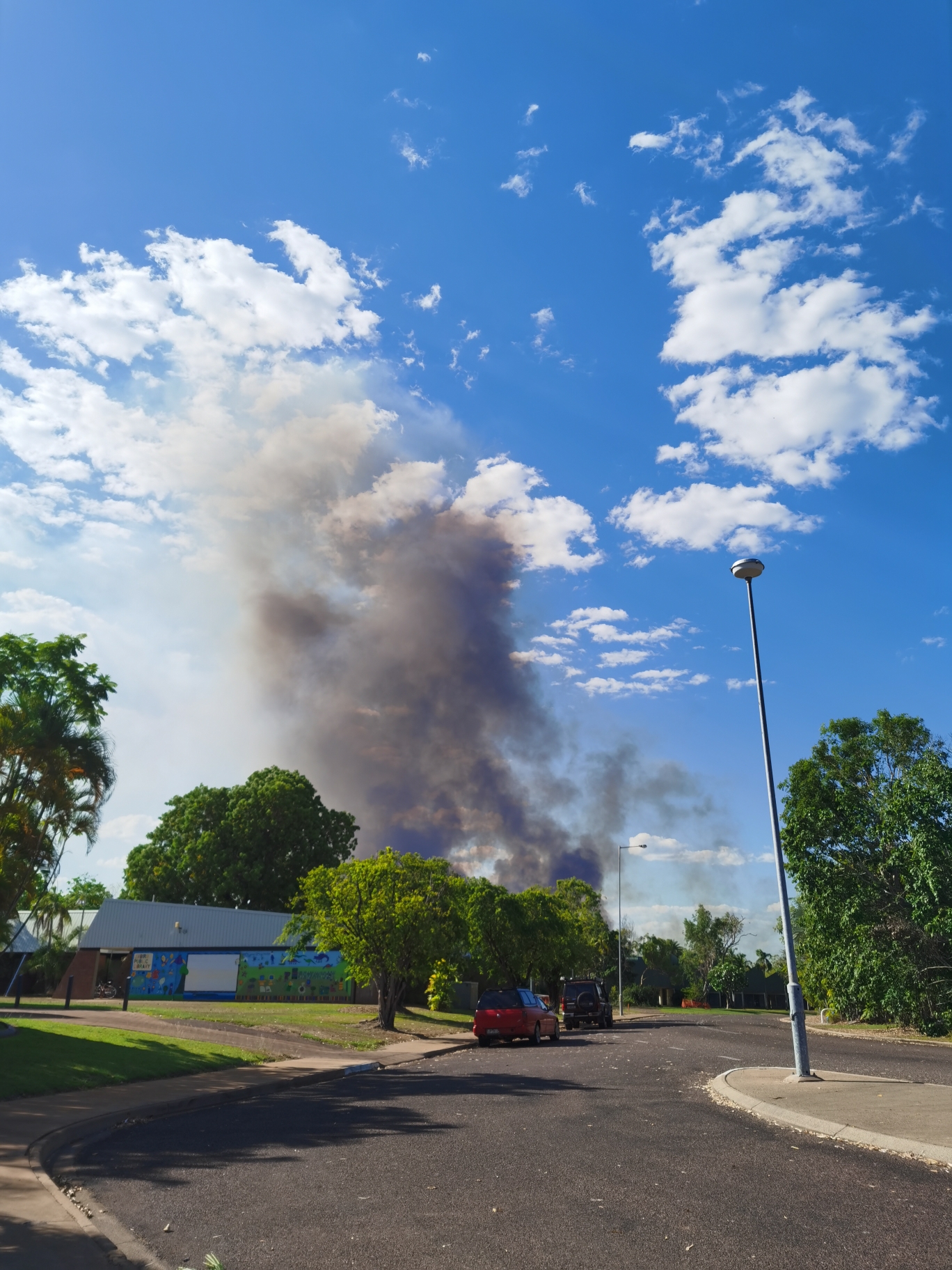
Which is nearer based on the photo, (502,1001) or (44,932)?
(502,1001)

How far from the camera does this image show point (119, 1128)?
10.6 m

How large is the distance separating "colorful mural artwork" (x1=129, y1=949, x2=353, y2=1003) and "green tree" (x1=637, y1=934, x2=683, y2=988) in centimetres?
8094

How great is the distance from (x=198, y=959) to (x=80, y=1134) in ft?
149

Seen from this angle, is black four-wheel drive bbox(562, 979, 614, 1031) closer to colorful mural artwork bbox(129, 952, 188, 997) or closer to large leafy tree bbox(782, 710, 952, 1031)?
large leafy tree bbox(782, 710, 952, 1031)

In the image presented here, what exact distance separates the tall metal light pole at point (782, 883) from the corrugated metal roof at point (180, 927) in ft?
136

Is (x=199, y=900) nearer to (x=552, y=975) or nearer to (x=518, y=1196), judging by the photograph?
(x=552, y=975)

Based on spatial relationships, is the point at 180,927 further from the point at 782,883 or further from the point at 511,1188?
the point at 511,1188

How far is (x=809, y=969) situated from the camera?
39875 mm

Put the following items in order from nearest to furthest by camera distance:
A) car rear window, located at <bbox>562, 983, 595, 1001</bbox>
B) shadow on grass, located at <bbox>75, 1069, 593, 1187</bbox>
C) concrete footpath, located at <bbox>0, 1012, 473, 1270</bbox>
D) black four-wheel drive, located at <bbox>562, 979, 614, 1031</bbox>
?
concrete footpath, located at <bbox>0, 1012, 473, 1270</bbox> < shadow on grass, located at <bbox>75, 1069, 593, 1187</bbox> < black four-wheel drive, located at <bbox>562, 979, 614, 1031</bbox> < car rear window, located at <bbox>562, 983, 595, 1001</bbox>

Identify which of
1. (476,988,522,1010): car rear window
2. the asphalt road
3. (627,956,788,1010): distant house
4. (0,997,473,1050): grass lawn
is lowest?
(627,956,788,1010): distant house

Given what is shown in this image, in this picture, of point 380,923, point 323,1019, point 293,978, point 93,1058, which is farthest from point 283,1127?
point 293,978

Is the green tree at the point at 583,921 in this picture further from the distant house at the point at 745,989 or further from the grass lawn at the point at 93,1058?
the grass lawn at the point at 93,1058

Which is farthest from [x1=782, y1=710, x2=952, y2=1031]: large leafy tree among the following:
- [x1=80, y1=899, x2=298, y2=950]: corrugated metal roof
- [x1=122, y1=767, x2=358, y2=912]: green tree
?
[x1=122, y1=767, x2=358, y2=912]: green tree

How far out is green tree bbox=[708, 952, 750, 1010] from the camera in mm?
103438
